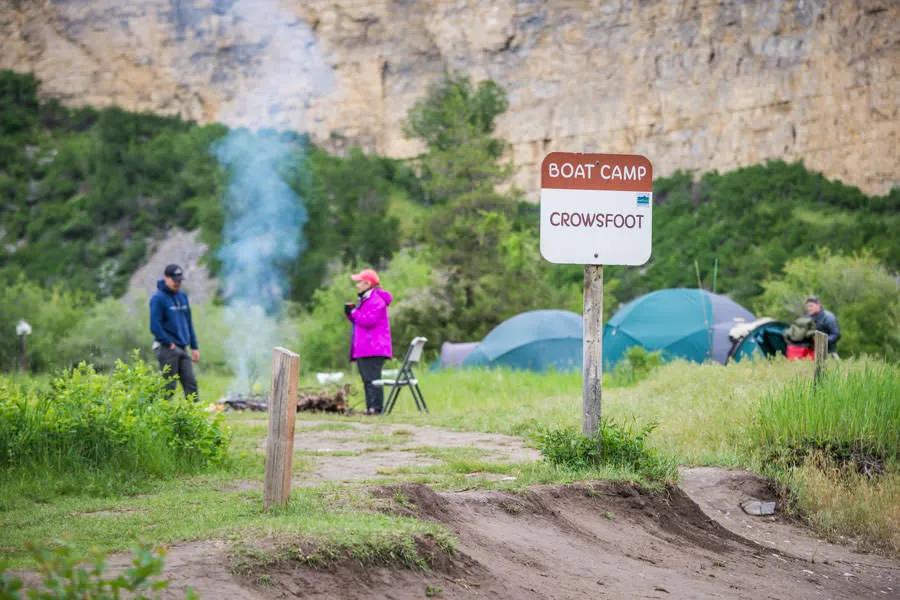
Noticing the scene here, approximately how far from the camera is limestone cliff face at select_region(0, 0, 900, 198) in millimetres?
Answer: 64062

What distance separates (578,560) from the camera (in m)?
7.58

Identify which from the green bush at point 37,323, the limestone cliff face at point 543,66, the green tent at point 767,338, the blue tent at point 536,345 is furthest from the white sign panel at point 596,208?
the limestone cliff face at point 543,66

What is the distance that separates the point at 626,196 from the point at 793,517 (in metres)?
3.17

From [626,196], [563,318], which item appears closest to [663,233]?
[563,318]

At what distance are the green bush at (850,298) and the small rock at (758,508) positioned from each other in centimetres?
2574

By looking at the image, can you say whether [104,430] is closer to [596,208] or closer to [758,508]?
[596,208]

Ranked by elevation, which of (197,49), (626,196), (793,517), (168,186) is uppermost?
(197,49)

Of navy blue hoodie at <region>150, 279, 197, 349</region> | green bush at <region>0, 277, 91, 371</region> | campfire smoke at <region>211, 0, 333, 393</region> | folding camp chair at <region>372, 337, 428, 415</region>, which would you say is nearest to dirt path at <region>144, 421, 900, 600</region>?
navy blue hoodie at <region>150, 279, 197, 349</region>

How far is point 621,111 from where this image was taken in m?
71.5

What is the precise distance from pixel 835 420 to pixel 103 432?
6.40 meters

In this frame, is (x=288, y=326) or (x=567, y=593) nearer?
(x=567, y=593)

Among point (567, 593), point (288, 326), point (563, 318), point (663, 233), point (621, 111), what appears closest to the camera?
point (567, 593)

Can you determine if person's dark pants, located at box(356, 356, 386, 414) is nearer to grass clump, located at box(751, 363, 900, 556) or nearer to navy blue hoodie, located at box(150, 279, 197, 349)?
navy blue hoodie, located at box(150, 279, 197, 349)

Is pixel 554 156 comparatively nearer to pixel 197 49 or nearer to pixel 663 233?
pixel 663 233
